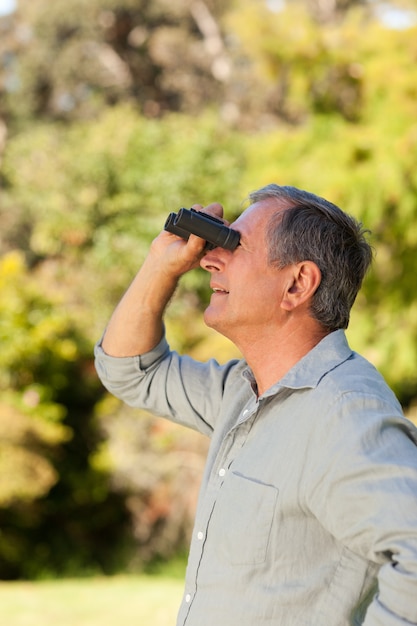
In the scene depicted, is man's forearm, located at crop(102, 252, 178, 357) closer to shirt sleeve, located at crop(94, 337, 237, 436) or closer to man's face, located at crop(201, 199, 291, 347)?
shirt sleeve, located at crop(94, 337, 237, 436)

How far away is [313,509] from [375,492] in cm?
10

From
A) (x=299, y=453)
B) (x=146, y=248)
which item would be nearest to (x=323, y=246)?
(x=299, y=453)

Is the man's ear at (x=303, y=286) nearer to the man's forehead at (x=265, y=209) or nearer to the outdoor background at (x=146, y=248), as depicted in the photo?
the man's forehead at (x=265, y=209)

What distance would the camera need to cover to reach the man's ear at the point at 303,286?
123cm

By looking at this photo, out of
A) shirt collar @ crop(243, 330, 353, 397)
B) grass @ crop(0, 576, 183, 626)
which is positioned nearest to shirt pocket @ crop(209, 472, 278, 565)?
shirt collar @ crop(243, 330, 353, 397)

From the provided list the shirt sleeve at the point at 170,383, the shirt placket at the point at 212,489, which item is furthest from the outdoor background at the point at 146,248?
the shirt placket at the point at 212,489

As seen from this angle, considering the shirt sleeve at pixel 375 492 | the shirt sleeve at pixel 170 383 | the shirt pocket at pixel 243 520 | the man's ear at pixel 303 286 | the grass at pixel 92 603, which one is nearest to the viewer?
the shirt sleeve at pixel 375 492

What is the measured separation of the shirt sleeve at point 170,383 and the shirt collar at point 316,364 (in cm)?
30

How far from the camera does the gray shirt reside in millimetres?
957

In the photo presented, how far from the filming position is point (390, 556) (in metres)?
0.98

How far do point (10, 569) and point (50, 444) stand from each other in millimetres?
1640

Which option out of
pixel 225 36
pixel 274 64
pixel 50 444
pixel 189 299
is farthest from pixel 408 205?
pixel 225 36

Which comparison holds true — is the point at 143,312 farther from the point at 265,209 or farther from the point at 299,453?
the point at 299,453

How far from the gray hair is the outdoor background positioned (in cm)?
540
